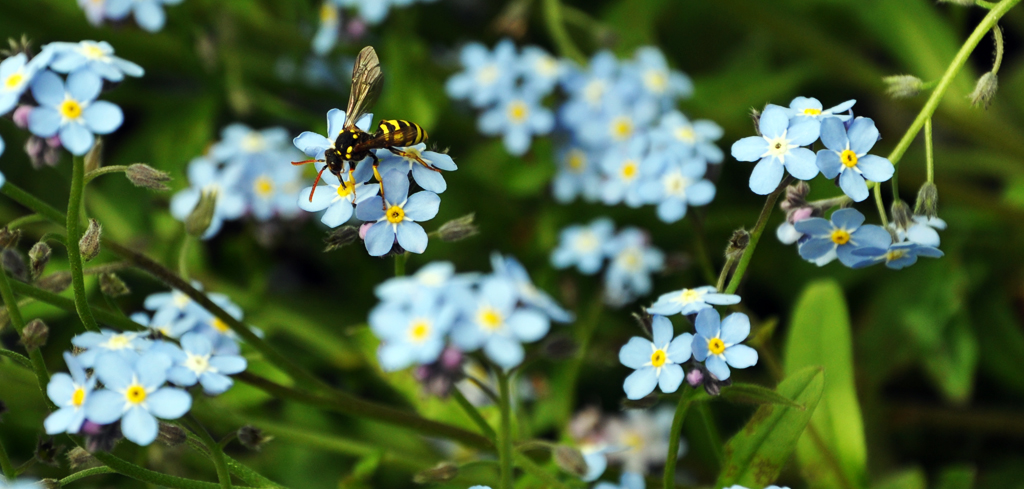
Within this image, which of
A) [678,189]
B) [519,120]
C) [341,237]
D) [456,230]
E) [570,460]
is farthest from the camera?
[519,120]

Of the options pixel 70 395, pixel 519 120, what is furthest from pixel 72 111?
pixel 519 120

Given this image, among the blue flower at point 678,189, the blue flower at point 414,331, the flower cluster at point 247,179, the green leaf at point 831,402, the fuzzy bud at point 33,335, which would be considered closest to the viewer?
the blue flower at point 414,331

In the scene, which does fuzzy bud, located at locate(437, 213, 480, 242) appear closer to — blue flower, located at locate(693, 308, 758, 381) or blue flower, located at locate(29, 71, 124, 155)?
blue flower, located at locate(693, 308, 758, 381)

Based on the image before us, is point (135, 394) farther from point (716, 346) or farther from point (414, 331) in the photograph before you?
point (716, 346)

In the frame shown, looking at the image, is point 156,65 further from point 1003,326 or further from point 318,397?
point 1003,326

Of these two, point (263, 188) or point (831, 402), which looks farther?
point (263, 188)

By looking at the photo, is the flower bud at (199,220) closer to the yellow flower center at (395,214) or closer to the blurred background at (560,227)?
the yellow flower center at (395,214)

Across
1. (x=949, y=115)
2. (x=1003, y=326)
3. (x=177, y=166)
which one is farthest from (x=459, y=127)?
(x=1003, y=326)

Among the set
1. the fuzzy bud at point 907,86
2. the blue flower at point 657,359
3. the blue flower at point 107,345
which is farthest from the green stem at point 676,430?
the blue flower at point 107,345
